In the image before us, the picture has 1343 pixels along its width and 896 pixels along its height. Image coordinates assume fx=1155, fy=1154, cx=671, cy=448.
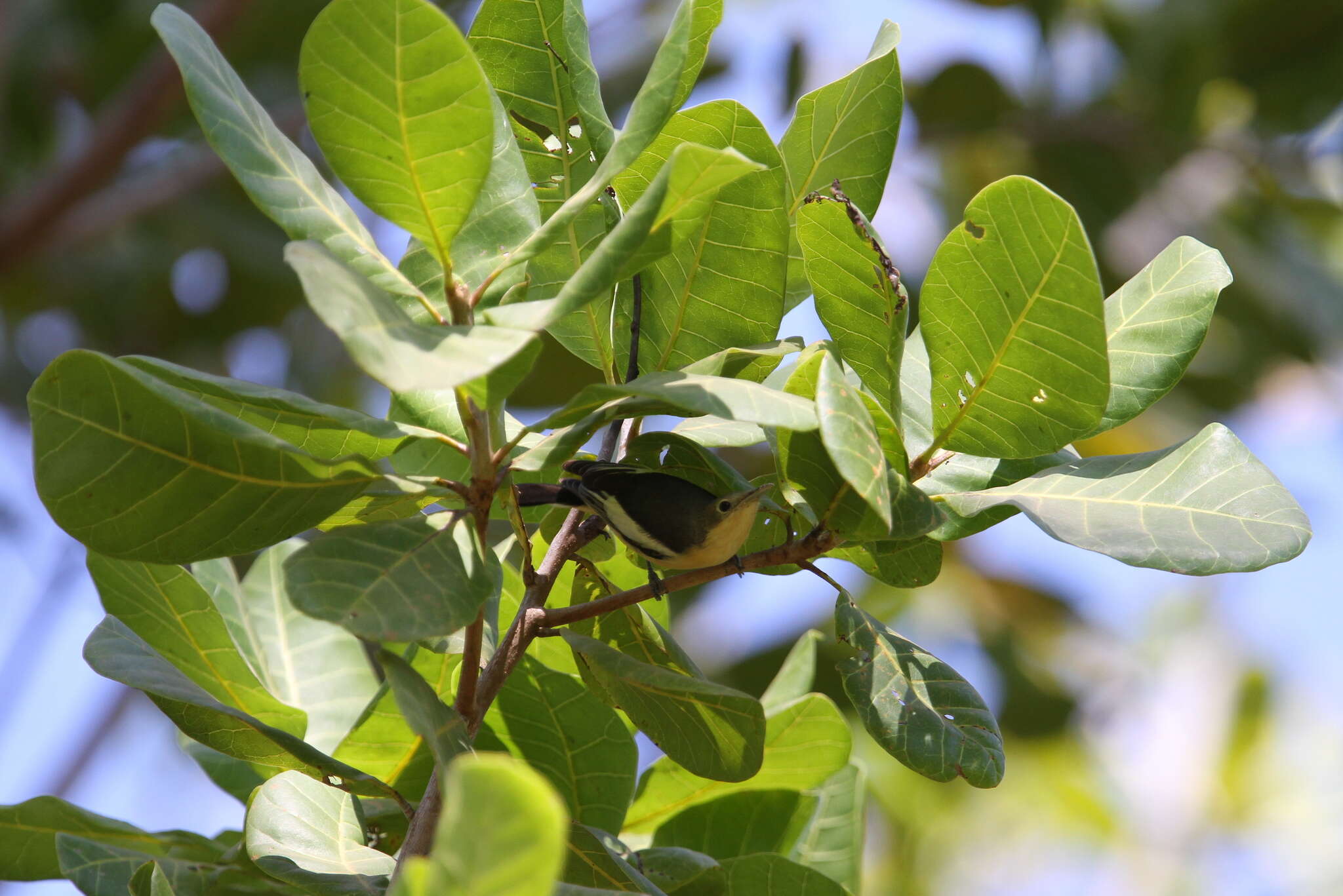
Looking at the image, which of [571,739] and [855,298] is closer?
[855,298]

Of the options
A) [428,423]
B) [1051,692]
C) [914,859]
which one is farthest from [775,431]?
[914,859]

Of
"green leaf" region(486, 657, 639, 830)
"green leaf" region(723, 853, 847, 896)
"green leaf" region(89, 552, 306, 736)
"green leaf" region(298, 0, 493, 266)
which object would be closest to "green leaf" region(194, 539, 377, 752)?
"green leaf" region(89, 552, 306, 736)

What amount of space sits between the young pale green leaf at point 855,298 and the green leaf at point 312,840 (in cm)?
58

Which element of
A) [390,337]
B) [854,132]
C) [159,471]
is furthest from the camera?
[854,132]

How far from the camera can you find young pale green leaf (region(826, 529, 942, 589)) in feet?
3.40

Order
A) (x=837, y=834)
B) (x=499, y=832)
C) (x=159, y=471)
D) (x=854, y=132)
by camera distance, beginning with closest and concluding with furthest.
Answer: (x=499, y=832)
(x=159, y=471)
(x=854, y=132)
(x=837, y=834)

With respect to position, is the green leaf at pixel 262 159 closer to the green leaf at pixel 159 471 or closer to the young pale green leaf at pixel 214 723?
the green leaf at pixel 159 471

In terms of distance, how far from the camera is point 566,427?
3.16 feet

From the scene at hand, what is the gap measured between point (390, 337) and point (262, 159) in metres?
0.28

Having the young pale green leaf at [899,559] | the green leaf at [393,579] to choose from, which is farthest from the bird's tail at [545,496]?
the young pale green leaf at [899,559]

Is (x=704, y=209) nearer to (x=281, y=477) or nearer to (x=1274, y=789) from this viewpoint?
(x=281, y=477)

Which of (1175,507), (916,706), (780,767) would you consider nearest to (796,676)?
(780,767)

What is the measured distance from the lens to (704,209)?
0.91m

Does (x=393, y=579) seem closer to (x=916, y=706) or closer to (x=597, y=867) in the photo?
(x=597, y=867)
